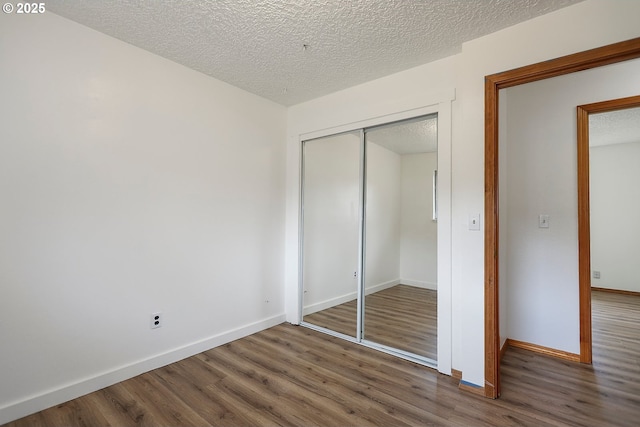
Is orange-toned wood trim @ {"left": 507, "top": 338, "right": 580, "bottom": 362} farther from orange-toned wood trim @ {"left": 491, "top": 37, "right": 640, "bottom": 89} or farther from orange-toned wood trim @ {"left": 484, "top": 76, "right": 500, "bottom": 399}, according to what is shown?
orange-toned wood trim @ {"left": 491, "top": 37, "right": 640, "bottom": 89}

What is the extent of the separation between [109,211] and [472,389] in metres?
2.93

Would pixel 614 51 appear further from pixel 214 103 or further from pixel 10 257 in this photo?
pixel 10 257

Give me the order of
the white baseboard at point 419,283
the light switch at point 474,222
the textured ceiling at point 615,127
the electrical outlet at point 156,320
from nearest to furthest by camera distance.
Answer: the light switch at point 474,222 → the electrical outlet at point 156,320 → the white baseboard at point 419,283 → the textured ceiling at point 615,127

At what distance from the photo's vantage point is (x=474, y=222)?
217cm

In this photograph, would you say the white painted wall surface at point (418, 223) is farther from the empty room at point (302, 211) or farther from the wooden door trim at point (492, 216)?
the wooden door trim at point (492, 216)

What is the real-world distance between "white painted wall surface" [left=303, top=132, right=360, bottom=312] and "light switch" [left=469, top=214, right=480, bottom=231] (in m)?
1.41

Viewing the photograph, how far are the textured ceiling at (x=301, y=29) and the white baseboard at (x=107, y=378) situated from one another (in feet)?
8.17

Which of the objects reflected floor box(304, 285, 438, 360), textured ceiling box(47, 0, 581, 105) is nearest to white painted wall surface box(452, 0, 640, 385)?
textured ceiling box(47, 0, 581, 105)

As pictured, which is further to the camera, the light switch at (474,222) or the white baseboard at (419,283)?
the white baseboard at (419,283)

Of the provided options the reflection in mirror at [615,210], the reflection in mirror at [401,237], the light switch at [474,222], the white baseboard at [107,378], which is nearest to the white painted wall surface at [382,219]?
the reflection in mirror at [401,237]

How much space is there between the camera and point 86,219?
211 cm

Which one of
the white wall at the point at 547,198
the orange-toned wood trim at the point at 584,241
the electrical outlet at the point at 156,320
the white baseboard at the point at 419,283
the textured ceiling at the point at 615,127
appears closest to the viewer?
the electrical outlet at the point at 156,320

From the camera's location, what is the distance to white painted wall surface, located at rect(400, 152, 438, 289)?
284cm

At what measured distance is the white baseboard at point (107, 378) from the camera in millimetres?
1818
